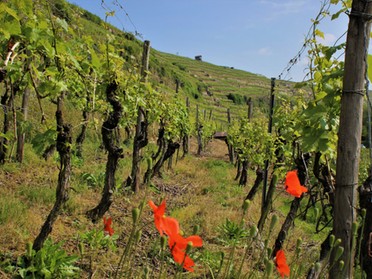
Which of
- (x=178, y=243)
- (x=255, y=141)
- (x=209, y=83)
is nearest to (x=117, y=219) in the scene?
(x=178, y=243)

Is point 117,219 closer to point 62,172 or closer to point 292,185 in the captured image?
point 62,172

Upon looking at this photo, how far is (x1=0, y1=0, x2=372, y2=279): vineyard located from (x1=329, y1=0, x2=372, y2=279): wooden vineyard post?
1 centimetres

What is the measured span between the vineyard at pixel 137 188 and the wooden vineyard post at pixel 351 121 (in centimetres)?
1

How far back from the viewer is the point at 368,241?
7.45 feet

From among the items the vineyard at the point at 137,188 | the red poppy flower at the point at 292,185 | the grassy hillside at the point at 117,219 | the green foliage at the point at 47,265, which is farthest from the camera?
the green foliage at the point at 47,265

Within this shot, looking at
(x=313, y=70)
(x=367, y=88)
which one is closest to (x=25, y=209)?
(x=313, y=70)

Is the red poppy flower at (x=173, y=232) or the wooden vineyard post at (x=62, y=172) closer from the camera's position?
the red poppy flower at (x=173, y=232)

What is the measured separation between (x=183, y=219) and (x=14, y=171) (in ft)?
11.4

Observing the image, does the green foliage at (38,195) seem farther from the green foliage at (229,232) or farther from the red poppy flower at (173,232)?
the red poppy flower at (173,232)

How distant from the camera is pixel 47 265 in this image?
10.9ft

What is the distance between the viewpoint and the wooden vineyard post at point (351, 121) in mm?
1986

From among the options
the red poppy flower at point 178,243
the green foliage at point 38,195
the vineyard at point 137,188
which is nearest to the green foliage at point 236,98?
the vineyard at point 137,188

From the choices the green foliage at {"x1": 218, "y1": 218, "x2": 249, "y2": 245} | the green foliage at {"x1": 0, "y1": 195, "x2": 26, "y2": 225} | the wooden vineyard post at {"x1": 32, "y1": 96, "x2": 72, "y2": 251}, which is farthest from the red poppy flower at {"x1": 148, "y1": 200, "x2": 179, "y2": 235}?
the green foliage at {"x1": 218, "y1": 218, "x2": 249, "y2": 245}

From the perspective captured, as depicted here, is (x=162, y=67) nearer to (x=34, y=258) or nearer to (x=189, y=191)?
(x=189, y=191)
